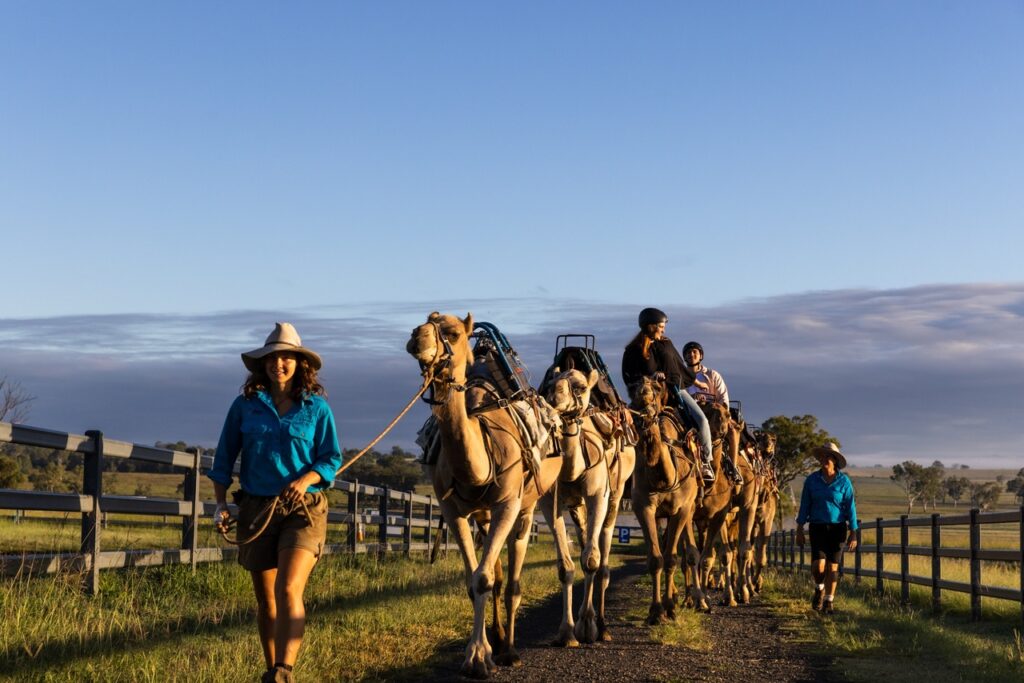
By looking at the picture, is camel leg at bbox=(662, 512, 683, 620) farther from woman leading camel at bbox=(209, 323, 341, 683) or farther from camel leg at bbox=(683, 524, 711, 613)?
woman leading camel at bbox=(209, 323, 341, 683)

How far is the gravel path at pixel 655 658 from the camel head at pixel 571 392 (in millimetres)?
2344

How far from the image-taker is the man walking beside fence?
18.1 m

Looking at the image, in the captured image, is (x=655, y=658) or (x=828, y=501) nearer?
(x=655, y=658)

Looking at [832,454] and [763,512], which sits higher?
[832,454]

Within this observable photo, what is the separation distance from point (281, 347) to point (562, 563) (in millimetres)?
5977

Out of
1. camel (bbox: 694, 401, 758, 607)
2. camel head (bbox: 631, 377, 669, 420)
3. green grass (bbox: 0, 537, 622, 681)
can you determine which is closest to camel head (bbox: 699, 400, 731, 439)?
camel (bbox: 694, 401, 758, 607)

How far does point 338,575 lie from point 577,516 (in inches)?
169

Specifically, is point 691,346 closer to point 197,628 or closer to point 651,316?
point 651,316

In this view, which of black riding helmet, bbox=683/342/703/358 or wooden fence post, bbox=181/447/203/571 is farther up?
black riding helmet, bbox=683/342/703/358

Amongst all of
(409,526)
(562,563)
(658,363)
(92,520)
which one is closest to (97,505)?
(92,520)

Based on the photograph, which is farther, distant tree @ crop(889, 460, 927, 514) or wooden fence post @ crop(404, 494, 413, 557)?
distant tree @ crop(889, 460, 927, 514)

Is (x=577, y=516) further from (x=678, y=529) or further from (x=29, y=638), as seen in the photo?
(x=29, y=638)

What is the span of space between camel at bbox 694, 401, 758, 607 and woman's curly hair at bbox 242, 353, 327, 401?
10661 millimetres

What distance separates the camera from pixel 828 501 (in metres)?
18.2
